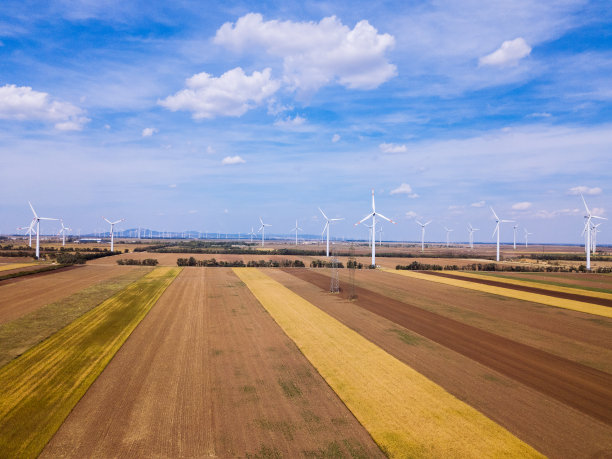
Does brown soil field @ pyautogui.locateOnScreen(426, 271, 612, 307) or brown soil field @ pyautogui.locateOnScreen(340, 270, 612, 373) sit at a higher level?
brown soil field @ pyautogui.locateOnScreen(426, 271, 612, 307)

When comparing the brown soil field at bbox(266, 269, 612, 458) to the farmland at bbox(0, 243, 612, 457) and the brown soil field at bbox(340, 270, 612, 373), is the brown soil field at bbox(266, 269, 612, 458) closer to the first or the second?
the farmland at bbox(0, 243, 612, 457)

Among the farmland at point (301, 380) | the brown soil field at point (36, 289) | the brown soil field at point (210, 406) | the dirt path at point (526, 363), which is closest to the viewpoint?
the brown soil field at point (210, 406)

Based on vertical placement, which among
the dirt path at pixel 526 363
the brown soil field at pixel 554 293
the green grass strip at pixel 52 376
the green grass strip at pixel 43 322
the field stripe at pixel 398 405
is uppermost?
the brown soil field at pixel 554 293

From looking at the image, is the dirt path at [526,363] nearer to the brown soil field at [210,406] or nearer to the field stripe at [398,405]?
the field stripe at [398,405]

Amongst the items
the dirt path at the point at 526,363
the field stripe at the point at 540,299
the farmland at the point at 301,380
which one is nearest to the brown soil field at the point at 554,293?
the field stripe at the point at 540,299

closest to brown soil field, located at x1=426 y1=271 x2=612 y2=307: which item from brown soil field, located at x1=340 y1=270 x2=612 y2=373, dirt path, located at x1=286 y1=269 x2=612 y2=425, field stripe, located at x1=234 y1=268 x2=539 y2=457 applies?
brown soil field, located at x1=340 y1=270 x2=612 y2=373

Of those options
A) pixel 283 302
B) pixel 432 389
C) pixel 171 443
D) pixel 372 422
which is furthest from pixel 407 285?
pixel 171 443
